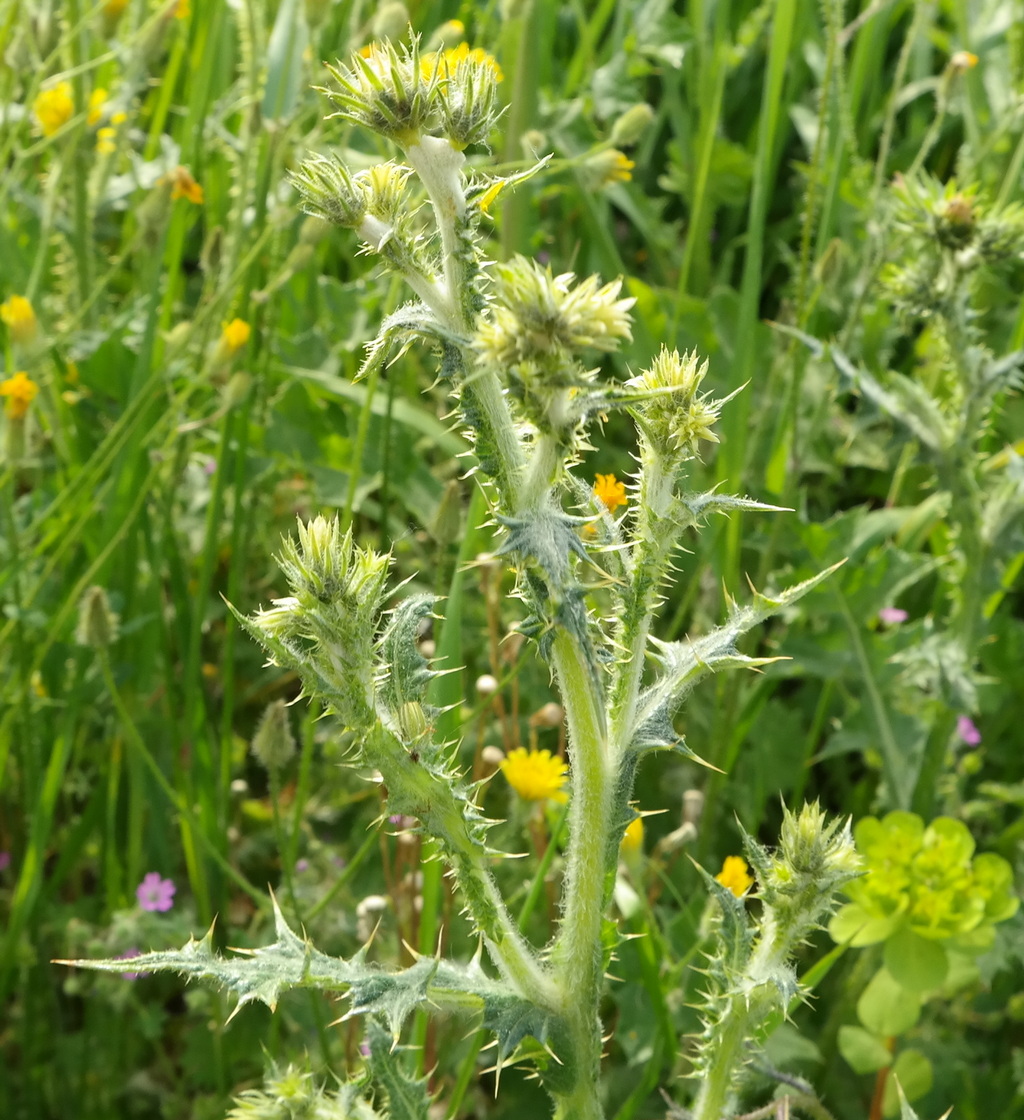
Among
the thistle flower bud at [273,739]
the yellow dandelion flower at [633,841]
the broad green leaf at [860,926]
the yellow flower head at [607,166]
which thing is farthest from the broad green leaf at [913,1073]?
the yellow flower head at [607,166]

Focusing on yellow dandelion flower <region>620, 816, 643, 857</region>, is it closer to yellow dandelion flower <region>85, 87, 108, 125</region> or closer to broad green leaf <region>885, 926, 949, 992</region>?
broad green leaf <region>885, 926, 949, 992</region>

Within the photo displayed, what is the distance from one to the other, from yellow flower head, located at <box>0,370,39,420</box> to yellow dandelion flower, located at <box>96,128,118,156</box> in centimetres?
65

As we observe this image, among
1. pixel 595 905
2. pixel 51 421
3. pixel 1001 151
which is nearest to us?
pixel 595 905

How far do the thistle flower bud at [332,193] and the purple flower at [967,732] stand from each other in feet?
4.99

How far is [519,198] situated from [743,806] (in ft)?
3.64

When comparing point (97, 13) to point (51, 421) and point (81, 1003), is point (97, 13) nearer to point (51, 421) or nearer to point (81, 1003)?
point (51, 421)

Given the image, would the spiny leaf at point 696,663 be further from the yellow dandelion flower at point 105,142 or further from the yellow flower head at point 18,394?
the yellow dandelion flower at point 105,142

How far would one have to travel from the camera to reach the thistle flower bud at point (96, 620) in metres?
1.67

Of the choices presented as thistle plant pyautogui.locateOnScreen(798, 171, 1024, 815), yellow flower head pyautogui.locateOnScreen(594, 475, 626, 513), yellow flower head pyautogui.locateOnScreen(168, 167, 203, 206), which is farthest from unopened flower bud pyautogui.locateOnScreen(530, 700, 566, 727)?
yellow flower head pyautogui.locateOnScreen(168, 167, 203, 206)

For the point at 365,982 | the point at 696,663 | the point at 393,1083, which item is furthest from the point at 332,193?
the point at 393,1083

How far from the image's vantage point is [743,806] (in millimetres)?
2092

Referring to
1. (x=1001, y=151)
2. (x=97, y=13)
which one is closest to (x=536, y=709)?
(x=97, y=13)

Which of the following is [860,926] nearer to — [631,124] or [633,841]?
[633,841]

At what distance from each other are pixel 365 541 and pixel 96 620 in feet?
2.01
